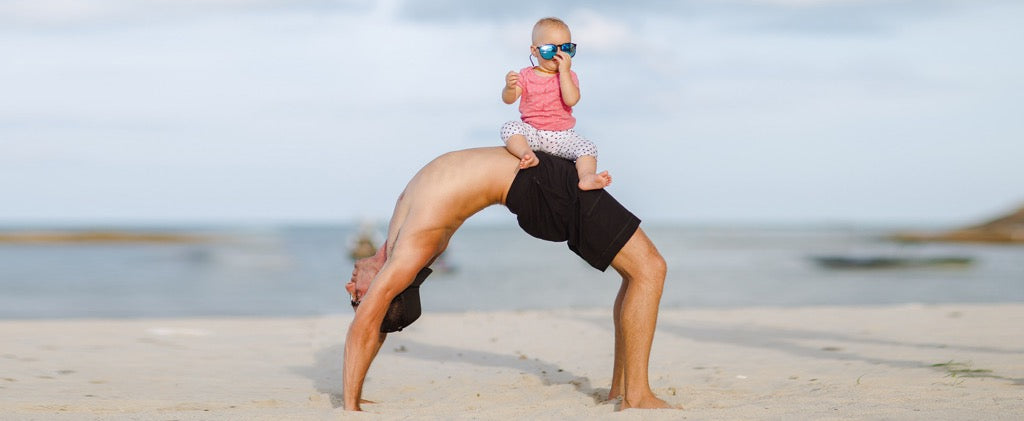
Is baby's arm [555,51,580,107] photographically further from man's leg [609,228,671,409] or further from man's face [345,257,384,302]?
man's face [345,257,384,302]

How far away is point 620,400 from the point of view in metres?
5.20

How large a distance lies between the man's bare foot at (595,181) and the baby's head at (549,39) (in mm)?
570

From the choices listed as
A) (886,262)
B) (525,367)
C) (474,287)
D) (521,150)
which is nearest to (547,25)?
(521,150)

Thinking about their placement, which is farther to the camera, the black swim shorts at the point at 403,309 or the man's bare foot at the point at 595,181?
the black swim shorts at the point at 403,309

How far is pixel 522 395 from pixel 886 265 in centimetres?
3173

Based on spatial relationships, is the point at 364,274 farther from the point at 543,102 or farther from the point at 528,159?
the point at 543,102

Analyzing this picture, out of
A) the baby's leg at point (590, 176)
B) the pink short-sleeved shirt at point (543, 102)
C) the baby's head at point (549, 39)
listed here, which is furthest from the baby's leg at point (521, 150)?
the baby's head at point (549, 39)

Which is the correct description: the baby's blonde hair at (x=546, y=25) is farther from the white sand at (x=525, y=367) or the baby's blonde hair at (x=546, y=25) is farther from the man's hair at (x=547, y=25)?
the white sand at (x=525, y=367)

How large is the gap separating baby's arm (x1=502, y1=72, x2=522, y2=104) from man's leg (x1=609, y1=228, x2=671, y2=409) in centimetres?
89

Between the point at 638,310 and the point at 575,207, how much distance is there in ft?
1.99

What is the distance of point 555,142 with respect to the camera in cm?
473

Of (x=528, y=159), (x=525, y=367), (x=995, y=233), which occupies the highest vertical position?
(x=528, y=159)

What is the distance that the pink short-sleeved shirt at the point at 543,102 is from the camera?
15.3 ft

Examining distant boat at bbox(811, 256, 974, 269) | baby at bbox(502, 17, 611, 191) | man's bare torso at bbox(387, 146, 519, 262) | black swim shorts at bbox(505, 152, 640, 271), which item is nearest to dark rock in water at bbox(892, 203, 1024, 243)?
distant boat at bbox(811, 256, 974, 269)
